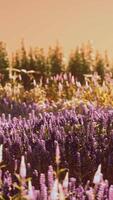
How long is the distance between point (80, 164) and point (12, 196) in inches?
43.9

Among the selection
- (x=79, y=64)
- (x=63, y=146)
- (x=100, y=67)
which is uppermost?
(x=63, y=146)

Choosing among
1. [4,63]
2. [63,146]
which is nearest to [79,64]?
[4,63]

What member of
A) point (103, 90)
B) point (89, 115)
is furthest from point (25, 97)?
point (89, 115)

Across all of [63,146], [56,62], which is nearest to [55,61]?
[56,62]

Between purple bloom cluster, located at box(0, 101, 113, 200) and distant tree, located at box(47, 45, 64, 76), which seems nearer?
purple bloom cluster, located at box(0, 101, 113, 200)

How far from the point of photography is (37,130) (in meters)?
6.58

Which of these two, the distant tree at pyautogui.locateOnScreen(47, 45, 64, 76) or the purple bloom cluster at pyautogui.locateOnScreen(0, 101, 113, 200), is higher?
the purple bloom cluster at pyautogui.locateOnScreen(0, 101, 113, 200)

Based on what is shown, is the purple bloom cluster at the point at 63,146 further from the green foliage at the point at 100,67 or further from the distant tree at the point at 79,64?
the green foliage at the point at 100,67

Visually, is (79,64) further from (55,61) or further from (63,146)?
(63,146)

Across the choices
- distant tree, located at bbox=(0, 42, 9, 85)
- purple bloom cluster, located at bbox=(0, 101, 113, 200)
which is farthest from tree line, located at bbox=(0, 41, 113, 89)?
purple bloom cluster, located at bbox=(0, 101, 113, 200)

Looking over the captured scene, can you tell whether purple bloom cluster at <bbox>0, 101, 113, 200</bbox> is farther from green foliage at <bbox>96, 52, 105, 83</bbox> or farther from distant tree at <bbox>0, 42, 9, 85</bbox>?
green foliage at <bbox>96, 52, 105, 83</bbox>

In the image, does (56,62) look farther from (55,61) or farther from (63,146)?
(63,146)

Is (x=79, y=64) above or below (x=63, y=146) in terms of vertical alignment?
below

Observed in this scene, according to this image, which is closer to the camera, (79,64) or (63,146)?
(63,146)
